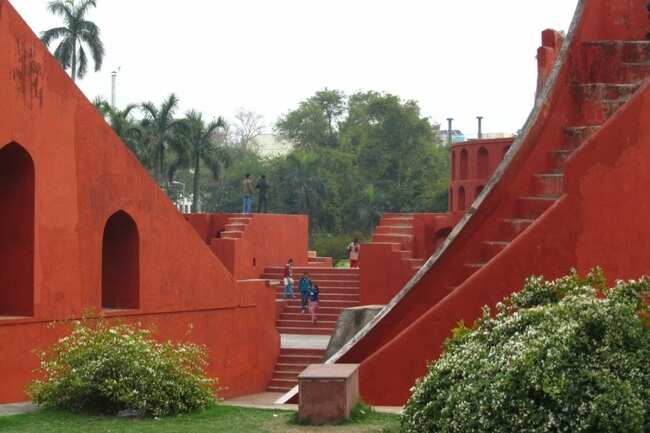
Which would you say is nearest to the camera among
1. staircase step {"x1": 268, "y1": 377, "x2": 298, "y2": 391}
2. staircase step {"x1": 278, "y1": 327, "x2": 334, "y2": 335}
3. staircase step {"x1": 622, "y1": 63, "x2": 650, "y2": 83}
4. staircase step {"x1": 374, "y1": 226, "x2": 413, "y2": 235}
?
staircase step {"x1": 622, "y1": 63, "x2": 650, "y2": 83}

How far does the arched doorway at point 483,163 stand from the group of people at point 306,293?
521 cm

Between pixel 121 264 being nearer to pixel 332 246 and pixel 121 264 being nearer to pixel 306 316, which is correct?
pixel 306 316

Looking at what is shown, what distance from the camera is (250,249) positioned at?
23672 millimetres

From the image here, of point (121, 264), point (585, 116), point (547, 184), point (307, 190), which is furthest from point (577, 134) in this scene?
point (307, 190)

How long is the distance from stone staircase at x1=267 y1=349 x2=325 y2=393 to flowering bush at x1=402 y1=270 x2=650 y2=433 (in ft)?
35.1

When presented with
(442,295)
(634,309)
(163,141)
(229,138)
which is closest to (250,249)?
(163,141)

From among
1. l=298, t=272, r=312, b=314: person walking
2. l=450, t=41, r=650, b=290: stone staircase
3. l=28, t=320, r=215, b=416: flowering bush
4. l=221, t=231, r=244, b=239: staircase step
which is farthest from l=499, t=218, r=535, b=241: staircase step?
l=221, t=231, r=244, b=239: staircase step

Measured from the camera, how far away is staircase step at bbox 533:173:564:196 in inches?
423

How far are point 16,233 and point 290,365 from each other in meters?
6.50

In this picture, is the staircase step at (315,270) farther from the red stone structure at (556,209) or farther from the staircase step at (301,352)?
the red stone structure at (556,209)

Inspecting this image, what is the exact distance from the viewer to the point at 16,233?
1284 centimetres

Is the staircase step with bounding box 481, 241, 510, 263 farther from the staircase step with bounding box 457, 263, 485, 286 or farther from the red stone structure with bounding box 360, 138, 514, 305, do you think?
the red stone structure with bounding box 360, 138, 514, 305

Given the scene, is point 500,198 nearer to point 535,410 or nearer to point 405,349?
point 405,349

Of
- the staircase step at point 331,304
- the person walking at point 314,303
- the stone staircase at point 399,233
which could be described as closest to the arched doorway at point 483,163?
the stone staircase at point 399,233
